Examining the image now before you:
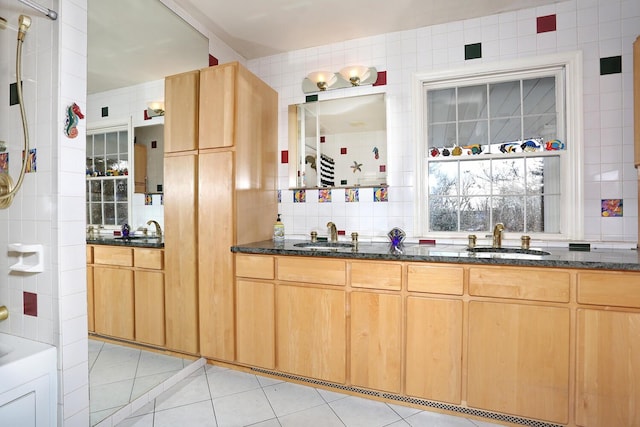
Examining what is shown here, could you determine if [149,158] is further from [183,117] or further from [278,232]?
[278,232]

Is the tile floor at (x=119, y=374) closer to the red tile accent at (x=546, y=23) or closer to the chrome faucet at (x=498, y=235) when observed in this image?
the chrome faucet at (x=498, y=235)

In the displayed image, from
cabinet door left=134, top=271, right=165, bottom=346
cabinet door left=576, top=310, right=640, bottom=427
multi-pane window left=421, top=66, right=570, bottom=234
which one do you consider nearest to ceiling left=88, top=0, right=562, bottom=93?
multi-pane window left=421, top=66, right=570, bottom=234

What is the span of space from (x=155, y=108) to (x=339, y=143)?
143 cm

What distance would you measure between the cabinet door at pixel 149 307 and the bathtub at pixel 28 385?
684 millimetres

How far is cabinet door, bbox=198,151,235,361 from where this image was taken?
2373 millimetres

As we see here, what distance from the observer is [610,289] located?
63.4 inches

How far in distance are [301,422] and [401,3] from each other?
2.80 m

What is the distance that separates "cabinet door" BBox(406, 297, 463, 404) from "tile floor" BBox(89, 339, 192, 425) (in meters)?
1.64

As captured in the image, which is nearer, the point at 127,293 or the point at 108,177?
the point at 108,177

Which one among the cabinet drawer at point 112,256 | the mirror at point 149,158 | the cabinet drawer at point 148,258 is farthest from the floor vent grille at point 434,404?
the mirror at point 149,158

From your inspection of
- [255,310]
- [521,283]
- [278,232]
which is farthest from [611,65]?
[255,310]

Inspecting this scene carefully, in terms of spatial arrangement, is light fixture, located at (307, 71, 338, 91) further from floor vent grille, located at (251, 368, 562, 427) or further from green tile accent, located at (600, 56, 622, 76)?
floor vent grille, located at (251, 368, 562, 427)

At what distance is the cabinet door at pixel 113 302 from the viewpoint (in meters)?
1.86

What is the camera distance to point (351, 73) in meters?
2.71
